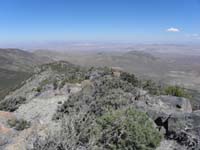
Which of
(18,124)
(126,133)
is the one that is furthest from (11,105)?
(126,133)

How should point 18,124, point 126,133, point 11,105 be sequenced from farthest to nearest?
point 11,105 → point 18,124 → point 126,133

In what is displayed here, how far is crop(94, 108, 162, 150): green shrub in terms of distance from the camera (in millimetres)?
6691

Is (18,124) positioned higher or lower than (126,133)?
lower

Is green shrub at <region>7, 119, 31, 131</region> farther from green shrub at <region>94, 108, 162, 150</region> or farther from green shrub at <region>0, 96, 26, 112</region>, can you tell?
green shrub at <region>0, 96, 26, 112</region>

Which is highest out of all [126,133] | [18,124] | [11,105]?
[126,133]

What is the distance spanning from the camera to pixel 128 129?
6906 millimetres

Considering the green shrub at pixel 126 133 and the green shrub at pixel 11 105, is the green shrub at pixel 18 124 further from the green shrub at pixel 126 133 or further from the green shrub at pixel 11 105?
the green shrub at pixel 11 105

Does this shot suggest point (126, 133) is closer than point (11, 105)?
Yes

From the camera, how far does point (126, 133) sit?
6.80 metres

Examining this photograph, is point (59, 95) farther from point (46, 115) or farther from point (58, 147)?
point (58, 147)

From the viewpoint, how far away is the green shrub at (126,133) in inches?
263

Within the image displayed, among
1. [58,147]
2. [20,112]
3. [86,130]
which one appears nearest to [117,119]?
[86,130]

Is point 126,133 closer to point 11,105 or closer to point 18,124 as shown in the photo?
point 18,124

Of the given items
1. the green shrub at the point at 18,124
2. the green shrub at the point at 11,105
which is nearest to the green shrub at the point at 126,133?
the green shrub at the point at 18,124
